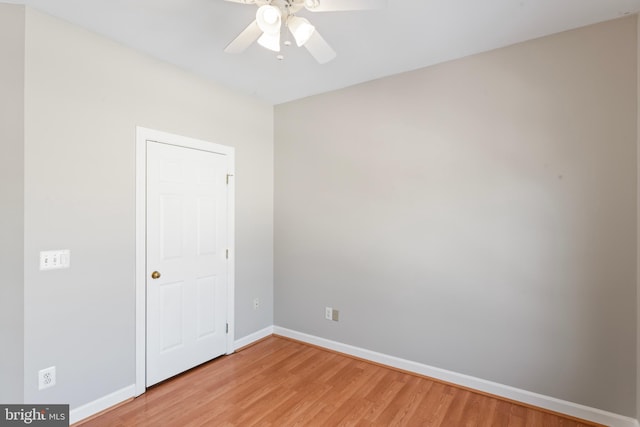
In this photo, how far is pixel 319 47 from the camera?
5.86 ft

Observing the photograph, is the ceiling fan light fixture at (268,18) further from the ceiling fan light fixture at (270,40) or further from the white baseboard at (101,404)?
the white baseboard at (101,404)

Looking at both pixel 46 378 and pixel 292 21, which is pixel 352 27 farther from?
pixel 46 378

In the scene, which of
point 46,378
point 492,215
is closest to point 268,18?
point 492,215

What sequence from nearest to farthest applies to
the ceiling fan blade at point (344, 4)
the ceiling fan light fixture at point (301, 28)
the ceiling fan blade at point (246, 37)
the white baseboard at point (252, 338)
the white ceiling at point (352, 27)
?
the ceiling fan blade at point (344, 4) → the ceiling fan light fixture at point (301, 28) → the ceiling fan blade at point (246, 37) → the white ceiling at point (352, 27) → the white baseboard at point (252, 338)

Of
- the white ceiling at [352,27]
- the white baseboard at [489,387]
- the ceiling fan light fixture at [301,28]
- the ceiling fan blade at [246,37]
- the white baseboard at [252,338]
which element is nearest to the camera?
the ceiling fan light fixture at [301,28]

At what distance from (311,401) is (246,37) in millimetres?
2511

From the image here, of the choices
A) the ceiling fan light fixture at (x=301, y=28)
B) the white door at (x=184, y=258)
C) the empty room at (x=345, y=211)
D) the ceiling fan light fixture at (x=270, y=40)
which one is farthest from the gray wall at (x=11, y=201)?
the ceiling fan light fixture at (x=301, y=28)

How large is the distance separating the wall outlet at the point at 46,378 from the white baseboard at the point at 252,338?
1480 millimetres

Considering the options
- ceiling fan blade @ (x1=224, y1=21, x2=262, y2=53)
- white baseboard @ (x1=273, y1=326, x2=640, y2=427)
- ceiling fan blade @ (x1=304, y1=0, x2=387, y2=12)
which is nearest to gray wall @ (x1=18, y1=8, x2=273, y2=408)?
ceiling fan blade @ (x1=224, y1=21, x2=262, y2=53)

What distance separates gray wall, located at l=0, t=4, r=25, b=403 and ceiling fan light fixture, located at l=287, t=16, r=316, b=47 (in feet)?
5.43

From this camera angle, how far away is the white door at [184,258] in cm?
250

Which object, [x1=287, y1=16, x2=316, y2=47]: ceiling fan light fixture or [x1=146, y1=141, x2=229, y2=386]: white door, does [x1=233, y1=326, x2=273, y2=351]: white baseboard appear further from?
[x1=287, y1=16, x2=316, y2=47]: ceiling fan light fixture

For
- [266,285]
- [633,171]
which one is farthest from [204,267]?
[633,171]

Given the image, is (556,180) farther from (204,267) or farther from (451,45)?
(204,267)
